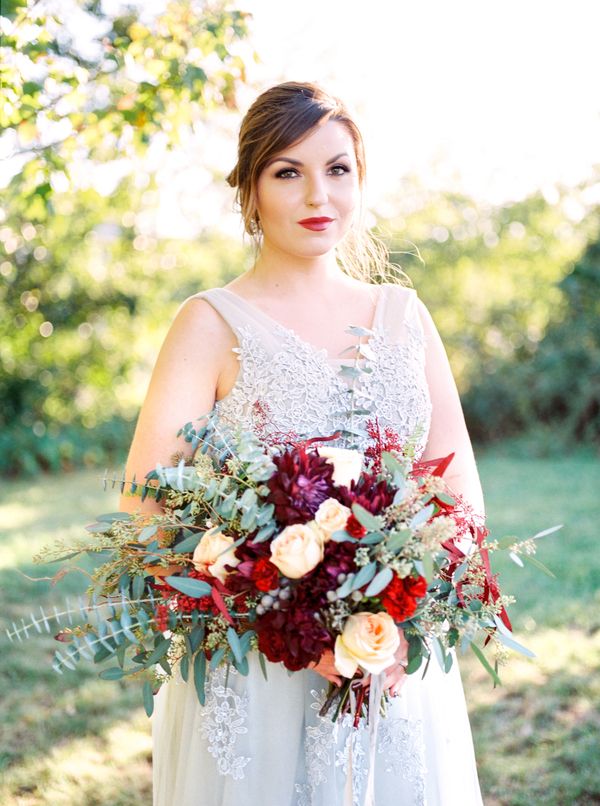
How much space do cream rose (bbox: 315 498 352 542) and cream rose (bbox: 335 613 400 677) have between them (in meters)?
0.18

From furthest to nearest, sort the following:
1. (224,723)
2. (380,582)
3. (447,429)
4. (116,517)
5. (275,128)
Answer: (447,429), (275,128), (224,723), (116,517), (380,582)

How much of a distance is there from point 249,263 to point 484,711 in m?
8.38

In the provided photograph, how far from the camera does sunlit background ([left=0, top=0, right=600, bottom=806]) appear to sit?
3.54m

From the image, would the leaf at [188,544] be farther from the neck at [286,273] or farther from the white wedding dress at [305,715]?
the neck at [286,273]

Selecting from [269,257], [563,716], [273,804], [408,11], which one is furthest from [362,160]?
[408,11]

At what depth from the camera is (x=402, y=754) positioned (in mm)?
2209

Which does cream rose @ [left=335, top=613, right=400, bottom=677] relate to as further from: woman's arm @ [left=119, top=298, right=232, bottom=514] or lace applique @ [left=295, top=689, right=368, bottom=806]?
woman's arm @ [left=119, top=298, right=232, bottom=514]

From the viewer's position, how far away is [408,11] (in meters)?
11.1

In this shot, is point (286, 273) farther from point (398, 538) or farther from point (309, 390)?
point (398, 538)

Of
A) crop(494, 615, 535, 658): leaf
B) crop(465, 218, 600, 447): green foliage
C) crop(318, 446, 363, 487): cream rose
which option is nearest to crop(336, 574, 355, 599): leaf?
crop(318, 446, 363, 487): cream rose

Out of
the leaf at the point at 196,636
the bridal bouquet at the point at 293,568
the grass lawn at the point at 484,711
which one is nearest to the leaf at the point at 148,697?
the bridal bouquet at the point at 293,568

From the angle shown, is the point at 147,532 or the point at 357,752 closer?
the point at 147,532

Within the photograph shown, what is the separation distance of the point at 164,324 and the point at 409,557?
11.4 meters

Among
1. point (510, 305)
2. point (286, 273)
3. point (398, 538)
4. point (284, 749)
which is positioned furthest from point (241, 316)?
point (510, 305)
